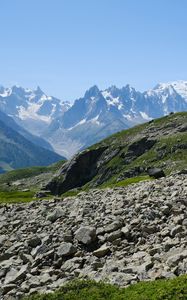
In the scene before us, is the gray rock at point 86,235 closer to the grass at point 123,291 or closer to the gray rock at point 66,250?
the gray rock at point 66,250

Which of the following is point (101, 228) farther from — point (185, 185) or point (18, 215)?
point (18, 215)

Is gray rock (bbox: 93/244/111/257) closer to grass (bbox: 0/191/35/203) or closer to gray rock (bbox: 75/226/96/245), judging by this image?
gray rock (bbox: 75/226/96/245)

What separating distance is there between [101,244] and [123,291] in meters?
9.09

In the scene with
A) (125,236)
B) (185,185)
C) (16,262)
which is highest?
(185,185)

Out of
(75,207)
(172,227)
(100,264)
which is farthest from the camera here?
(75,207)

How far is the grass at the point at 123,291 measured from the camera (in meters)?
19.1

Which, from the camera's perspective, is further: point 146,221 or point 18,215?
point 18,215

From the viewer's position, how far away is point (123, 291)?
69.6 ft

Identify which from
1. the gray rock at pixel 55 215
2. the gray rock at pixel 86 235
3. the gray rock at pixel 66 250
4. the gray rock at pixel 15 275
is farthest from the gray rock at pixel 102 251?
the gray rock at pixel 55 215

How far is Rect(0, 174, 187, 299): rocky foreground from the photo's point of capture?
79.8 ft

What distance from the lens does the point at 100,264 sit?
2656cm

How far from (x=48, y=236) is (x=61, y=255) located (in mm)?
3730

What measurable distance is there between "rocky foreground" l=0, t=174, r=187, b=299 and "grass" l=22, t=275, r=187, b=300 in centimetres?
105

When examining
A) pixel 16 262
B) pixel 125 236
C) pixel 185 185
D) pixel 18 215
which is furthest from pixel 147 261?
pixel 18 215
